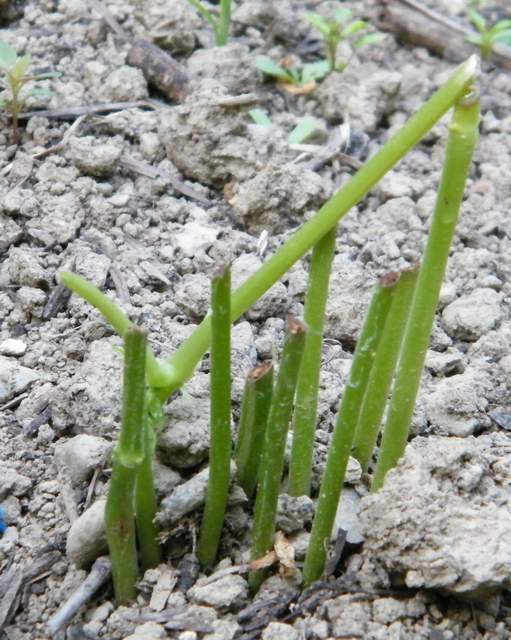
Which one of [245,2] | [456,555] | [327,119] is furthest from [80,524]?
[245,2]

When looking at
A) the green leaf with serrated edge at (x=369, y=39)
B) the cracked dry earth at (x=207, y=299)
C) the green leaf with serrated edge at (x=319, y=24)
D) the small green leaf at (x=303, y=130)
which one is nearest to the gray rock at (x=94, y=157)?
the cracked dry earth at (x=207, y=299)

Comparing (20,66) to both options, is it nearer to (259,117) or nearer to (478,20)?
(259,117)

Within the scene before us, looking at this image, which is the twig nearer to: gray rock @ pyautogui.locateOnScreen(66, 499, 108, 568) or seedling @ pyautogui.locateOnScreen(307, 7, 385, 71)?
gray rock @ pyautogui.locateOnScreen(66, 499, 108, 568)

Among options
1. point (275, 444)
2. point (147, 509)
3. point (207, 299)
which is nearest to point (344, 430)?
point (275, 444)

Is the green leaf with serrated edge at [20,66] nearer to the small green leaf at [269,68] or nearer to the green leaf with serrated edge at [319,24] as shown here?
the small green leaf at [269,68]

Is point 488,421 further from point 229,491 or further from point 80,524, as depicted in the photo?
point 80,524

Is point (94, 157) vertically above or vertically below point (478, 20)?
below

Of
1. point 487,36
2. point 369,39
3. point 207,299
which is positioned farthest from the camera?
point 487,36
